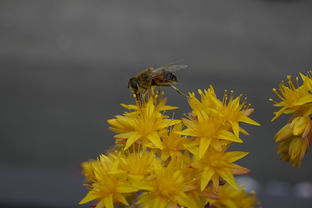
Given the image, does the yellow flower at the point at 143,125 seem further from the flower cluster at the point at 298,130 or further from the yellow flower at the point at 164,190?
the flower cluster at the point at 298,130

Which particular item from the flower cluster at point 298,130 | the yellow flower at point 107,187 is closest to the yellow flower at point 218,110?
the flower cluster at point 298,130

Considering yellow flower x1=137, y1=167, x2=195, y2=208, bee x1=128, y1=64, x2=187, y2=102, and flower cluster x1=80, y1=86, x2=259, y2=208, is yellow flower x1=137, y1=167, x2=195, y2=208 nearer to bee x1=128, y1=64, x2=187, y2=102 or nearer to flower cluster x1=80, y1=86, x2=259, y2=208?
flower cluster x1=80, y1=86, x2=259, y2=208

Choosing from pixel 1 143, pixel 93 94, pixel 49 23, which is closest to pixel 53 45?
pixel 49 23

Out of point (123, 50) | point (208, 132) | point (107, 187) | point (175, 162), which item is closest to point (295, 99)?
point (208, 132)

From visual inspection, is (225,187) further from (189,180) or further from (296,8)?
(296,8)

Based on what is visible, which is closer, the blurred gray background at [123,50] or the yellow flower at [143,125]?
the yellow flower at [143,125]

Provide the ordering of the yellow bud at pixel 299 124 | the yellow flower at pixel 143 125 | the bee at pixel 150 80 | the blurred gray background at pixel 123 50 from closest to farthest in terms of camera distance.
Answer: the yellow bud at pixel 299 124, the yellow flower at pixel 143 125, the bee at pixel 150 80, the blurred gray background at pixel 123 50

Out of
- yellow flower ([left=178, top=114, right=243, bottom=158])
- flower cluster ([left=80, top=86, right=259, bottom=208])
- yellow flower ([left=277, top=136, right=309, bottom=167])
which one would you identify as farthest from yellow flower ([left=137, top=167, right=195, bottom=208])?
yellow flower ([left=277, top=136, right=309, bottom=167])

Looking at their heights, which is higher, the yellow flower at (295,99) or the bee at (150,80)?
the bee at (150,80)

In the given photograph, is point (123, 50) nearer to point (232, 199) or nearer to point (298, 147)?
point (232, 199)
